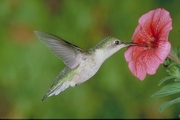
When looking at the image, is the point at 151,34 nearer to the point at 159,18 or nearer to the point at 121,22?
the point at 159,18

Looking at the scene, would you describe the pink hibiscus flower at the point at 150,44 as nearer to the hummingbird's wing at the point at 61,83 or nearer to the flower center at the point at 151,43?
the flower center at the point at 151,43

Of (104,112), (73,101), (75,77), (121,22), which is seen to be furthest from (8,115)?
(75,77)

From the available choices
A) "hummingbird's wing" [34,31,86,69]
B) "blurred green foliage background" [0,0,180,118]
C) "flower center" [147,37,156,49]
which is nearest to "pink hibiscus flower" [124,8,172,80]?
"flower center" [147,37,156,49]

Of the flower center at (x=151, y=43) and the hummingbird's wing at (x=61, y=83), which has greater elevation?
the flower center at (x=151, y=43)

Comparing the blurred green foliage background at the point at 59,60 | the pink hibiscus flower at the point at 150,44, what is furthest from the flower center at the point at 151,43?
the blurred green foliage background at the point at 59,60

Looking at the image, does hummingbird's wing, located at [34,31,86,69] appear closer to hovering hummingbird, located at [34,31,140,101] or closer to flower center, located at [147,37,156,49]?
hovering hummingbird, located at [34,31,140,101]
